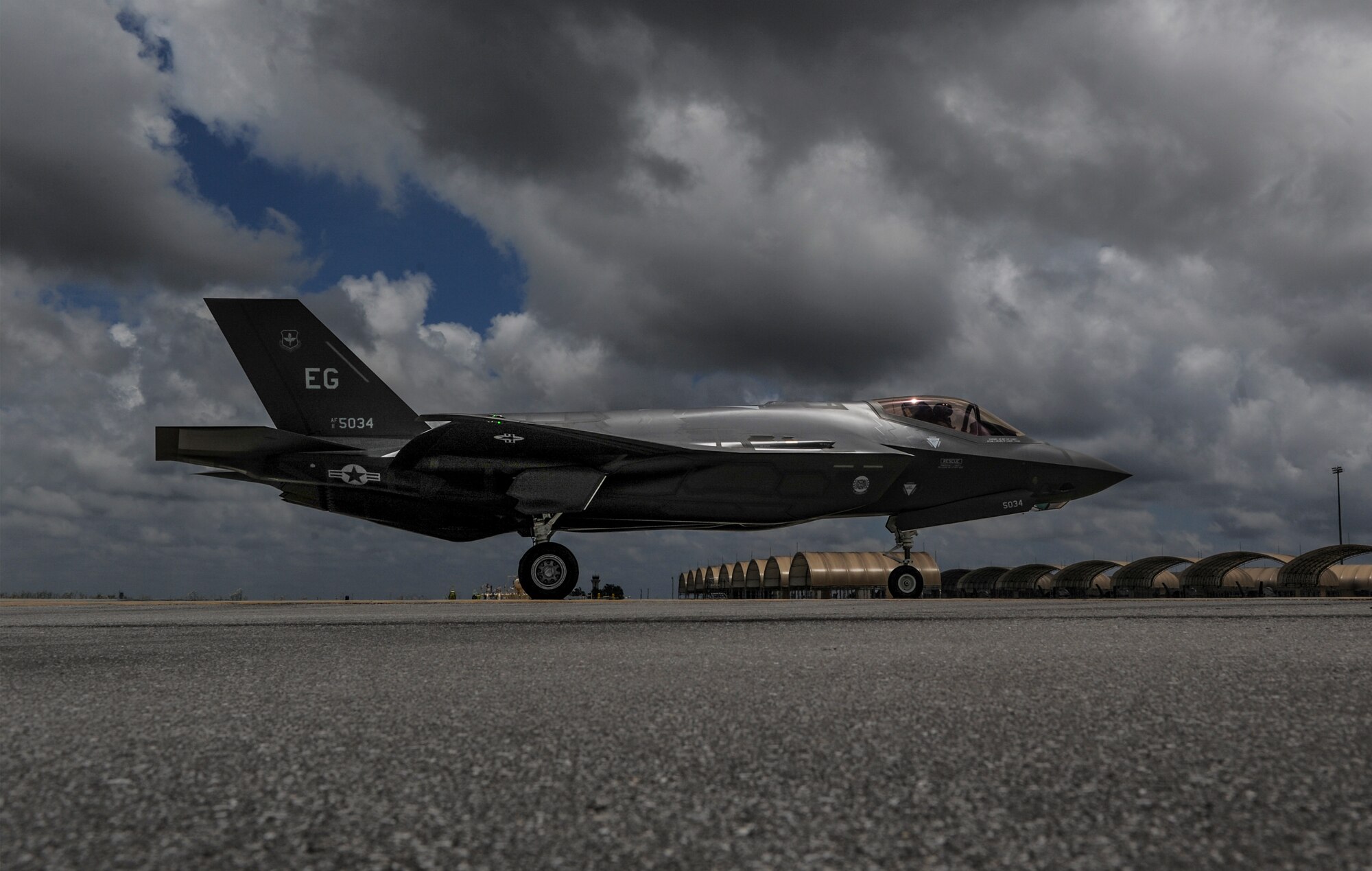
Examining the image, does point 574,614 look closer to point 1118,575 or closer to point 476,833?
point 476,833

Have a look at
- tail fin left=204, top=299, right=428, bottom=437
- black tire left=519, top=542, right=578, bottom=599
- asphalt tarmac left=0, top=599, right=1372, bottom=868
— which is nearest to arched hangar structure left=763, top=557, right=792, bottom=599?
black tire left=519, top=542, right=578, bottom=599

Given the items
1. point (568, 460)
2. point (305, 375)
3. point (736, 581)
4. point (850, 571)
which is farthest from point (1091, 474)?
point (736, 581)

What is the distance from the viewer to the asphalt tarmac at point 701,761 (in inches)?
66.0

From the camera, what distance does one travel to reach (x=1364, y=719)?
2785mm

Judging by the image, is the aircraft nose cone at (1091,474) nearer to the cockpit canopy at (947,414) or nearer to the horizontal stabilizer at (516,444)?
the cockpit canopy at (947,414)

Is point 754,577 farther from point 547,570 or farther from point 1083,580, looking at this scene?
point 547,570

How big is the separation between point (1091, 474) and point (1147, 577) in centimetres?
3310

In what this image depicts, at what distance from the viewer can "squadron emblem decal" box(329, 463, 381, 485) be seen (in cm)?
1366

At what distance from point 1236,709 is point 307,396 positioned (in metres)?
14.2

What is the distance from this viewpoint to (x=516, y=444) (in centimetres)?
1333

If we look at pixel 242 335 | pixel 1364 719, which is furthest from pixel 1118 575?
pixel 1364 719

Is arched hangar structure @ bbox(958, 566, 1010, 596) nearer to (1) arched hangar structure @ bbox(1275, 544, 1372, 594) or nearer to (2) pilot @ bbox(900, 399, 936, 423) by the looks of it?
(1) arched hangar structure @ bbox(1275, 544, 1372, 594)

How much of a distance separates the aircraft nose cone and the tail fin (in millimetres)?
11390

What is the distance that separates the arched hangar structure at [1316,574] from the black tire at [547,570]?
3625 cm
